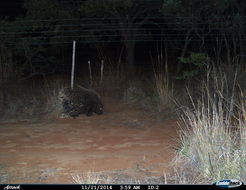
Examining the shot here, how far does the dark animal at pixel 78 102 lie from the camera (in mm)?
8109

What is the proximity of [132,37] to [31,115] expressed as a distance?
4601 mm

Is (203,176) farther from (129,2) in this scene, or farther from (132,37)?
(132,37)

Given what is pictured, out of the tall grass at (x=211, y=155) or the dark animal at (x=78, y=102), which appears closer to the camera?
the tall grass at (x=211, y=155)

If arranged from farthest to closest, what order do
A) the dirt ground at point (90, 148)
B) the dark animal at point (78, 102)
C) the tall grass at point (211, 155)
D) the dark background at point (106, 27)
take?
1. the dark background at point (106, 27)
2. the dark animal at point (78, 102)
3. the dirt ground at point (90, 148)
4. the tall grass at point (211, 155)

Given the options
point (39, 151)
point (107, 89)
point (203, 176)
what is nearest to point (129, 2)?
point (107, 89)

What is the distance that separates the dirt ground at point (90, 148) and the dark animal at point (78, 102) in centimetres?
16

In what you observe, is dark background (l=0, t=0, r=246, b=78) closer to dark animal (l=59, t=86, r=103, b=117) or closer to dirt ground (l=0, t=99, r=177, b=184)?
dark animal (l=59, t=86, r=103, b=117)

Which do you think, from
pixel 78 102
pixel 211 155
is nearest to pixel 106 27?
pixel 78 102

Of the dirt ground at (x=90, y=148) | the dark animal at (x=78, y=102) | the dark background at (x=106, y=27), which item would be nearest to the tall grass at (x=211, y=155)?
the dirt ground at (x=90, y=148)

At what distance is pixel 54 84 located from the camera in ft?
32.3

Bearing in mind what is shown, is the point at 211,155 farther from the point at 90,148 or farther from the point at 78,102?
the point at 78,102

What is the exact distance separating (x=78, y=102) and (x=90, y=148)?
2416mm

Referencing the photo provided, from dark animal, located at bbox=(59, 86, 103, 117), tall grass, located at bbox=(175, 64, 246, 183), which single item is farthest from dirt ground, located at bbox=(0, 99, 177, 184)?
tall grass, located at bbox=(175, 64, 246, 183)

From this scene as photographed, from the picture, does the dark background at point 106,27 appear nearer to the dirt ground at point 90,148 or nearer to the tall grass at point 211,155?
the dirt ground at point 90,148
